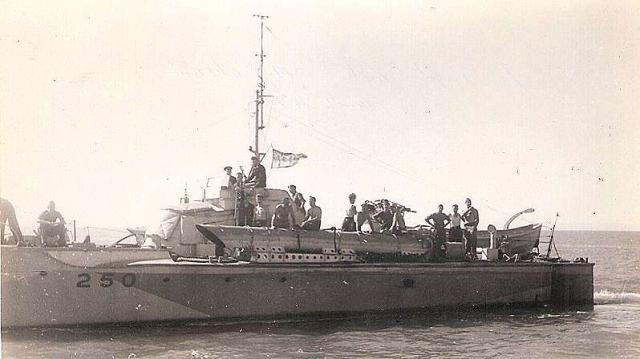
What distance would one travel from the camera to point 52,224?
14.9 metres

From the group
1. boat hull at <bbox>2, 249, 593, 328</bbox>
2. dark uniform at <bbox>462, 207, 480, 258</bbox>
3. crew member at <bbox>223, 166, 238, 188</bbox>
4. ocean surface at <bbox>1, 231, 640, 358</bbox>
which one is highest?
crew member at <bbox>223, 166, 238, 188</bbox>

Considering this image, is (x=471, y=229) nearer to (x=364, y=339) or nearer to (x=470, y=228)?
(x=470, y=228)

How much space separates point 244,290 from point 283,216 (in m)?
2.29

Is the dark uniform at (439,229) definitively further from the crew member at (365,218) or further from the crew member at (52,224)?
the crew member at (52,224)

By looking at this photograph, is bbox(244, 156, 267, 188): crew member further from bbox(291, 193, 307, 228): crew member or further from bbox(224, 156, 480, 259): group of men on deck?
bbox(291, 193, 307, 228): crew member

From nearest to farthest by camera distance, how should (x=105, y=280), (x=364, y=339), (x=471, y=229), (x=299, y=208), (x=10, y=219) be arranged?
(x=10, y=219)
(x=105, y=280)
(x=364, y=339)
(x=299, y=208)
(x=471, y=229)

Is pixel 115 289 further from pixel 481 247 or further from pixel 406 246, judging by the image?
pixel 481 247

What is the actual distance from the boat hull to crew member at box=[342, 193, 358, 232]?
1440 millimetres

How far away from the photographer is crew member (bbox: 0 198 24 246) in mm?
13867

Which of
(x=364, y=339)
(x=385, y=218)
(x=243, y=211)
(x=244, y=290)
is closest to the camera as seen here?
(x=364, y=339)

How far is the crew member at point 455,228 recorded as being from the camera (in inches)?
765

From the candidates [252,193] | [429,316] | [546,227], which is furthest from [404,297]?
[546,227]

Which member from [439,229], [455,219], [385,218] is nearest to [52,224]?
[385,218]

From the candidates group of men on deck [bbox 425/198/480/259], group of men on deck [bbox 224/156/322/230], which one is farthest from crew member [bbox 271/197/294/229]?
group of men on deck [bbox 425/198/480/259]
